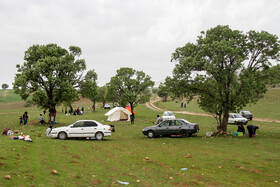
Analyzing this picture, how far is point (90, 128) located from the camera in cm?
1892

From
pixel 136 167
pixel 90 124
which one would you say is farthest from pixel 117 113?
pixel 136 167

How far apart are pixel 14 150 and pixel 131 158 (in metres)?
5.58

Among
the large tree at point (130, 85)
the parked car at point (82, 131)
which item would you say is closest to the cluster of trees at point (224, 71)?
the parked car at point (82, 131)

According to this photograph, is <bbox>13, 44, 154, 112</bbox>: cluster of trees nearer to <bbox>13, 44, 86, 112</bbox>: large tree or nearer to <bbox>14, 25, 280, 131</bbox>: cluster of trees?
<bbox>13, 44, 86, 112</bbox>: large tree

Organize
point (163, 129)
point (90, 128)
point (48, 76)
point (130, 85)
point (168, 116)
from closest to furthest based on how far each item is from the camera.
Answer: point (90, 128)
point (163, 129)
point (48, 76)
point (168, 116)
point (130, 85)

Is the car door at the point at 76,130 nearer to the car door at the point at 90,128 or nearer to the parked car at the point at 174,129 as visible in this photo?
the car door at the point at 90,128

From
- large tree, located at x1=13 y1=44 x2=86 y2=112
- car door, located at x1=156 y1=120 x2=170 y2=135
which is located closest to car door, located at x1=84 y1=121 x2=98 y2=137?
car door, located at x1=156 y1=120 x2=170 y2=135

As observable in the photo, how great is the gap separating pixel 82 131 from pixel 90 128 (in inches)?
25.5

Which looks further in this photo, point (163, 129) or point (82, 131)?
point (163, 129)

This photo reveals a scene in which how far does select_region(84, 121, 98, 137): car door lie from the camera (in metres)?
18.9

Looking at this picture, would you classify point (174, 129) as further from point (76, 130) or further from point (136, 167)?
point (136, 167)

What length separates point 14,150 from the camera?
1129cm

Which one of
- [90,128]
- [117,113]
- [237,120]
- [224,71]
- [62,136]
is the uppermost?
[224,71]

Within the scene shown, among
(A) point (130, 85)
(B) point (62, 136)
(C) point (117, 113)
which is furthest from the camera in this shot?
(A) point (130, 85)
